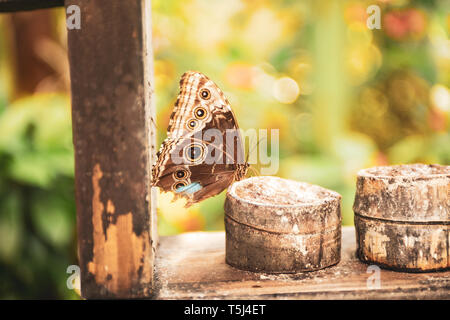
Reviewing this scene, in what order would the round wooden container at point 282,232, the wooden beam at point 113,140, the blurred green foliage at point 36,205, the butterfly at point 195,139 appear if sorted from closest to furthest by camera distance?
the wooden beam at point 113,140, the round wooden container at point 282,232, the butterfly at point 195,139, the blurred green foliage at point 36,205

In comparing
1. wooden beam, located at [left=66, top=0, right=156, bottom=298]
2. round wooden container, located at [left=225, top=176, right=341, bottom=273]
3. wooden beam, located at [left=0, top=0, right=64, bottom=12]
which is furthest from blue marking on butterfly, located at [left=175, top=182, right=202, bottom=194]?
wooden beam, located at [left=0, top=0, right=64, bottom=12]

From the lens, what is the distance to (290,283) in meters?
1.00

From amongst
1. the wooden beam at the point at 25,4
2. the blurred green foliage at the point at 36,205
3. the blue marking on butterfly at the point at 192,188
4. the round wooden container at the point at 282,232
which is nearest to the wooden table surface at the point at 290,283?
the round wooden container at the point at 282,232

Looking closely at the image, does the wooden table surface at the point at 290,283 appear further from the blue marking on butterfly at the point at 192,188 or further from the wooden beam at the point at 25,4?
the wooden beam at the point at 25,4

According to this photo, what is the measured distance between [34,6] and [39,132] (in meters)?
1.53

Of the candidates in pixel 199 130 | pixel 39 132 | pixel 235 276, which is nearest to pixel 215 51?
pixel 39 132

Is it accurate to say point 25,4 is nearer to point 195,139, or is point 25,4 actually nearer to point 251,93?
point 195,139

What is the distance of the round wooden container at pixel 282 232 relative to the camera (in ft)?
3.42

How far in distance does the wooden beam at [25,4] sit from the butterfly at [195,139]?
0.40 metres

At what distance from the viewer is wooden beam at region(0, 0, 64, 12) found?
1.06 metres

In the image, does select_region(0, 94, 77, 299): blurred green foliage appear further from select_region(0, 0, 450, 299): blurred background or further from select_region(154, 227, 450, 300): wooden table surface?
select_region(154, 227, 450, 300): wooden table surface

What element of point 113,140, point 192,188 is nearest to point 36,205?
point 192,188

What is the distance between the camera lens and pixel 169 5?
2842 millimetres

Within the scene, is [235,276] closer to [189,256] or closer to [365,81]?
[189,256]
